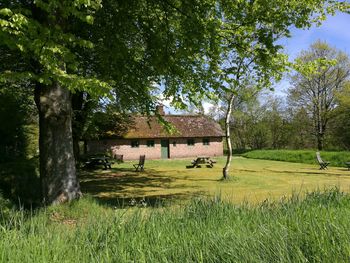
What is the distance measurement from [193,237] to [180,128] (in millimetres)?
46378

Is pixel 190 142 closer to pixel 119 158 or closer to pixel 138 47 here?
pixel 119 158

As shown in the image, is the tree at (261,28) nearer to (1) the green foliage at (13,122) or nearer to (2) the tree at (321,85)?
(1) the green foliage at (13,122)

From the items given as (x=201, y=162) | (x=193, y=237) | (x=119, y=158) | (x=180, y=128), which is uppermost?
(x=180, y=128)

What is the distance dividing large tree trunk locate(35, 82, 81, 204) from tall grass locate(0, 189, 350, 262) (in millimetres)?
5937

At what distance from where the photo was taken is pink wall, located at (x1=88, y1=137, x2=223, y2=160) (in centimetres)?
4619

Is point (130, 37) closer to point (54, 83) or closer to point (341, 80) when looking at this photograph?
point (54, 83)

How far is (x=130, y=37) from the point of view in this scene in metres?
17.6

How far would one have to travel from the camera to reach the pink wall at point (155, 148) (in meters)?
46.2

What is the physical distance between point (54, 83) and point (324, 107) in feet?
152

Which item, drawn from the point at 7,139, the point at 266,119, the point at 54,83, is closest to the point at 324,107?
the point at 266,119

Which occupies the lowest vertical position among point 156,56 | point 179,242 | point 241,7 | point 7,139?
point 179,242

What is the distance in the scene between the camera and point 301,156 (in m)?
39.3

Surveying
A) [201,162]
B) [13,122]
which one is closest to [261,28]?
[13,122]

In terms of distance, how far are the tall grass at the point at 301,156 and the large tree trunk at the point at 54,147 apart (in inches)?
1048
